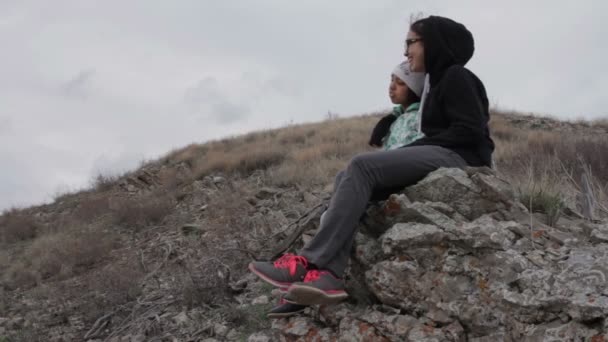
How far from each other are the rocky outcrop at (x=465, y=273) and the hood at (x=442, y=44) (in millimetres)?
708

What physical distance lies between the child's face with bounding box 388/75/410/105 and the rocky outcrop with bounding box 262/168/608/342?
770 mm

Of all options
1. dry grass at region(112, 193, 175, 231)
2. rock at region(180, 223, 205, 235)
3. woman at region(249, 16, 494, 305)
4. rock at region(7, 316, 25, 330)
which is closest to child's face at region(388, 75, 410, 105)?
woman at region(249, 16, 494, 305)

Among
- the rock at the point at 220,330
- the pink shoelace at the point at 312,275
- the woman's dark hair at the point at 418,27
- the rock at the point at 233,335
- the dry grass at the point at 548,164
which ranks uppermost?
the woman's dark hair at the point at 418,27

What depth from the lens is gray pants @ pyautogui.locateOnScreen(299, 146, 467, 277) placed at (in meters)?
2.77

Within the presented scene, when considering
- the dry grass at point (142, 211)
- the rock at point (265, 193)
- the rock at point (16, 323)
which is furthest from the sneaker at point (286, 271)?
the dry grass at point (142, 211)

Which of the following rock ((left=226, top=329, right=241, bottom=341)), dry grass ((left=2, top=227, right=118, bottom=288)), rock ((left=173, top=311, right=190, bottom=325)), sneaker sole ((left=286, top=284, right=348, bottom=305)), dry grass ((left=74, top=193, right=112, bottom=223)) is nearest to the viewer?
sneaker sole ((left=286, top=284, right=348, bottom=305))

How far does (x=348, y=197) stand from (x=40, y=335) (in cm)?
382

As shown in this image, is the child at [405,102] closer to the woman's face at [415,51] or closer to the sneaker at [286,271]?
the woman's face at [415,51]

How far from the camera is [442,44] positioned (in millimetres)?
3359

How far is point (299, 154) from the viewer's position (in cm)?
1052

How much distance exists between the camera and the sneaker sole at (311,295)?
103 inches

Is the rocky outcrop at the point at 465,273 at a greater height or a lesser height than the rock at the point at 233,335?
greater

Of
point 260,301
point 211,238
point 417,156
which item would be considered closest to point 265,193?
point 211,238

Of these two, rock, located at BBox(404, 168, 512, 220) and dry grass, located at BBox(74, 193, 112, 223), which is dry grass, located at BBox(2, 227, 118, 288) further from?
rock, located at BBox(404, 168, 512, 220)
